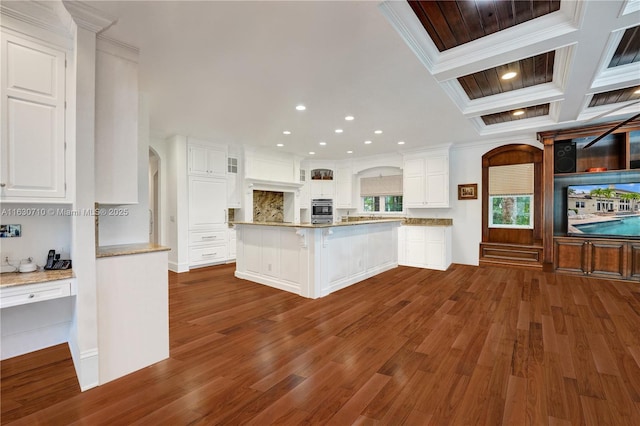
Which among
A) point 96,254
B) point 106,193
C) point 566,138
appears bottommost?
point 96,254

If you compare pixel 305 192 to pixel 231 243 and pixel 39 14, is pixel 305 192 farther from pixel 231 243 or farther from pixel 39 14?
→ pixel 39 14

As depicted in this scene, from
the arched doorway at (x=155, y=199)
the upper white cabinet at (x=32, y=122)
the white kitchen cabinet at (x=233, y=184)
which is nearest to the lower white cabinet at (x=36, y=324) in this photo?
the upper white cabinet at (x=32, y=122)

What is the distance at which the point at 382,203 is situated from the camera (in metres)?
8.26

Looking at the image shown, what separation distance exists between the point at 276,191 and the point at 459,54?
546cm

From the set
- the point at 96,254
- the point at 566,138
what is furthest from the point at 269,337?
the point at 566,138

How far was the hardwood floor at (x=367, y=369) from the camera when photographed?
5.88ft

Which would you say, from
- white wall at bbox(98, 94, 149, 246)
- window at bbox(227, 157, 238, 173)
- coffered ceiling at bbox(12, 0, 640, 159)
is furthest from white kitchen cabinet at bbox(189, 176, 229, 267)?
white wall at bbox(98, 94, 149, 246)

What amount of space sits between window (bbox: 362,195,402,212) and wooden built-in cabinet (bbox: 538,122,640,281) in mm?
3312

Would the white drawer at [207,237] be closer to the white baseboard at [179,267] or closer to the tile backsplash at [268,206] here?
the white baseboard at [179,267]

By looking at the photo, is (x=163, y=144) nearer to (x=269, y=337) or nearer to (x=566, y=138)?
(x=269, y=337)

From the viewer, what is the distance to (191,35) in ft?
8.10

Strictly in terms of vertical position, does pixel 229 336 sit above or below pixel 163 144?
below

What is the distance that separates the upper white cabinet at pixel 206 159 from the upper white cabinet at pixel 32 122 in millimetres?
3669

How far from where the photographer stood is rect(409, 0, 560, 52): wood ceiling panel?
2.32 meters
